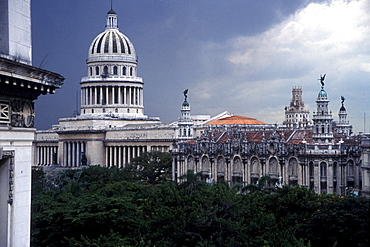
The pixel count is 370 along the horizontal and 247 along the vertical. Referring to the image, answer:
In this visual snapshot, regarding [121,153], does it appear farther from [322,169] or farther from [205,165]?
[322,169]

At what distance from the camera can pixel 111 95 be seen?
146 m

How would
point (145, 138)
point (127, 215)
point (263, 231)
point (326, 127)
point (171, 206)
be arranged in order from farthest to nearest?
point (145, 138) < point (326, 127) < point (171, 206) < point (127, 215) < point (263, 231)

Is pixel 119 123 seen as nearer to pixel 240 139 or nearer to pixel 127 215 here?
pixel 240 139

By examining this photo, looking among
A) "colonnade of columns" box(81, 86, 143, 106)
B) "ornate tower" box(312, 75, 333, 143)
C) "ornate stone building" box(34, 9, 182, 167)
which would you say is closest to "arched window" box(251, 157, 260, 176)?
"ornate tower" box(312, 75, 333, 143)

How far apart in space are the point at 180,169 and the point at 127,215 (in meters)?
53.4

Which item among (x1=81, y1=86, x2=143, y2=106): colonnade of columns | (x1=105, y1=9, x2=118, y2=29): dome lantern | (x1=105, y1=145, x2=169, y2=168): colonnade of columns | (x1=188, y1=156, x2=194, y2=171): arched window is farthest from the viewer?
(x1=105, y1=9, x2=118, y2=29): dome lantern

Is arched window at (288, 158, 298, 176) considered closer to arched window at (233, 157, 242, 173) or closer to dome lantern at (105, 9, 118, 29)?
arched window at (233, 157, 242, 173)

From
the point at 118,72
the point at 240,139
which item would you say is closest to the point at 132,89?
the point at 118,72

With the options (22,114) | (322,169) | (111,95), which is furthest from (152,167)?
(22,114)

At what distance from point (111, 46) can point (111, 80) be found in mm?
9063

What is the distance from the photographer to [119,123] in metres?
142

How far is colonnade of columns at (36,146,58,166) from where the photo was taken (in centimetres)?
15077

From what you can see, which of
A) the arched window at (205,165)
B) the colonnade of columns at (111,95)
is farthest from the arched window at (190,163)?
the colonnade of columns at (111,95)

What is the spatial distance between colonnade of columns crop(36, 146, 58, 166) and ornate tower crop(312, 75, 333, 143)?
87.4m
